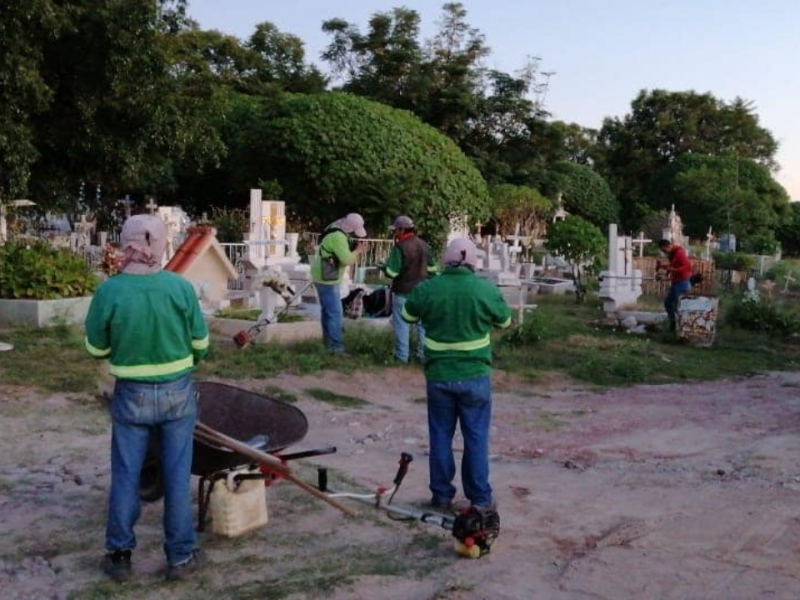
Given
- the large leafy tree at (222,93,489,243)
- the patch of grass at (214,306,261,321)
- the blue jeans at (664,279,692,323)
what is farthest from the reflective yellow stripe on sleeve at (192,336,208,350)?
the large leafy tree at (222,93,489,243)

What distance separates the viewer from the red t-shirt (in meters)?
14.5

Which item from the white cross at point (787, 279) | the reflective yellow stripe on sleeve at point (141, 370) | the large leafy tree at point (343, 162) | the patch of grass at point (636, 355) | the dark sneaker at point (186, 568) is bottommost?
the dark sneaker at point (186, 568)

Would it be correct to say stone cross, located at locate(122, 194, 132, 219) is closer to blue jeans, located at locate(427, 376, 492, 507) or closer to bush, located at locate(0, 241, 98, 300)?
bush, located at locate(0, 241, 98, 300)

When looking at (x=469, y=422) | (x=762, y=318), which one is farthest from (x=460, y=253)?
(x=762, y=318)

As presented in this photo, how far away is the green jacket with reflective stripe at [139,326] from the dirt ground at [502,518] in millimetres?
1005

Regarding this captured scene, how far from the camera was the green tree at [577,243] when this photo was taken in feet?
65.3

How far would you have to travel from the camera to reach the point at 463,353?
17.2ft

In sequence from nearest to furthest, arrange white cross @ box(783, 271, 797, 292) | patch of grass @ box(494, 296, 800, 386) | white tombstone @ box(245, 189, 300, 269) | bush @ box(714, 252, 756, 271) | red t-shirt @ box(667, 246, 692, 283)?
patch of grass @ box(494, 296, 800, 386) → red t-shirt @ box(667, 246, 692, 283) → white tombstone @ box(245, 189, 300, 269) → white cross @ box(783, 271, 797, 292) → bush @ box(714, 252, 756, 271)

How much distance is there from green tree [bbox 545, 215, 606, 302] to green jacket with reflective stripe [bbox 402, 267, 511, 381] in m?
14.5

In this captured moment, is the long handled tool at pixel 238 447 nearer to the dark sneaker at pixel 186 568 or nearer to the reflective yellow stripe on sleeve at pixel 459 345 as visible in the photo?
the dark sneaker at pixel 186 568

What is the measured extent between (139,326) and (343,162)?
18710 millimetres

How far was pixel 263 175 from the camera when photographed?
2389 centimetres

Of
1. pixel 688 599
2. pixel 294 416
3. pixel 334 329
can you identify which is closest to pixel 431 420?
pixel 294 416

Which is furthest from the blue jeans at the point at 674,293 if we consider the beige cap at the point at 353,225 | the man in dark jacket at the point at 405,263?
the beige cap at the point at 353,225
